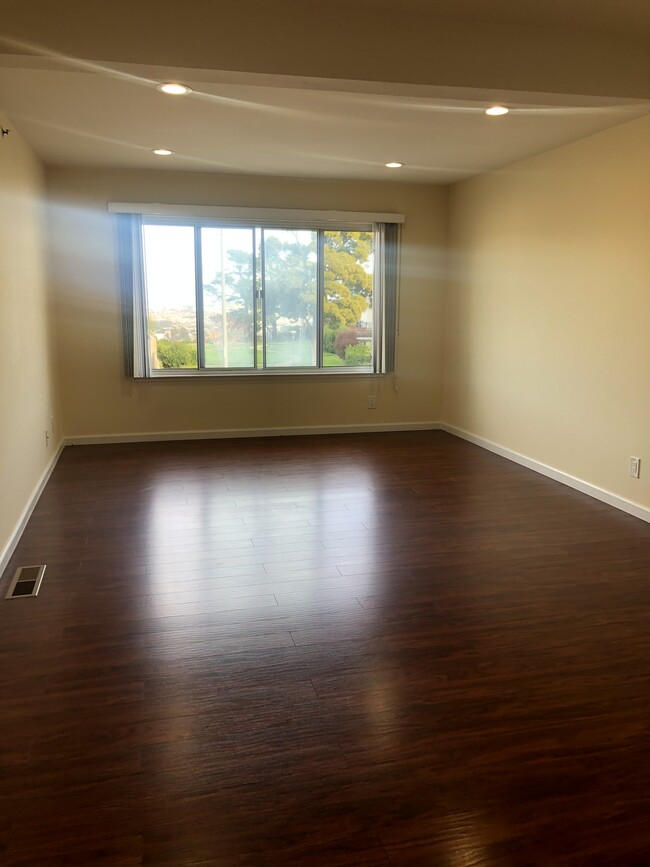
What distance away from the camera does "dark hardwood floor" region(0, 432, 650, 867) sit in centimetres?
169

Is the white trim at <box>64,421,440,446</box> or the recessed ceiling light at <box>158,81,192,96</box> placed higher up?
the recessed ceiling light at <box>158,81,192,96</box>

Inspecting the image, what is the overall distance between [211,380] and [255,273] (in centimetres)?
110

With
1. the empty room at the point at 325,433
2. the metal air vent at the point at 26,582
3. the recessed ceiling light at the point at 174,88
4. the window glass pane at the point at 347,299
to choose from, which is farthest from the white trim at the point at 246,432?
the recessed ceiling light at the point at 174,88

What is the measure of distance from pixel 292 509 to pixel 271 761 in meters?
2.38

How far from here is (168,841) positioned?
1649 millimetres

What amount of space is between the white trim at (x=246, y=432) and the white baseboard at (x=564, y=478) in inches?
23.4

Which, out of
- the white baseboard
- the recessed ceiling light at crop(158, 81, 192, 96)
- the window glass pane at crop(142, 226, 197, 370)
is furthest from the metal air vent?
the white baseboard

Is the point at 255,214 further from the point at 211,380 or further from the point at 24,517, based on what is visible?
the point at 24,517

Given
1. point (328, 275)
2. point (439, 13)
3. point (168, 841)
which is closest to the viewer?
point (168, 841)

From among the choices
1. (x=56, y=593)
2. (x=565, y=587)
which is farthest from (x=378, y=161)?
(x=56, y=593)

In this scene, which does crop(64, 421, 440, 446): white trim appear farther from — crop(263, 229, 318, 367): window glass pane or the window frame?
crop(263, 229, 318, 367): window glass pane

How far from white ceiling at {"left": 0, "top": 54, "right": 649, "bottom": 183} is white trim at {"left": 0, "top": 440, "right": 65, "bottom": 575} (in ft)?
7.37

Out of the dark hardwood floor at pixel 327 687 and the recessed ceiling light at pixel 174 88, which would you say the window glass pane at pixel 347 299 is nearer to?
the dark hardwood floor at pixel 327 687

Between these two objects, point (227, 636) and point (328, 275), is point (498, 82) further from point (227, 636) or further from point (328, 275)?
point (328, 275)
